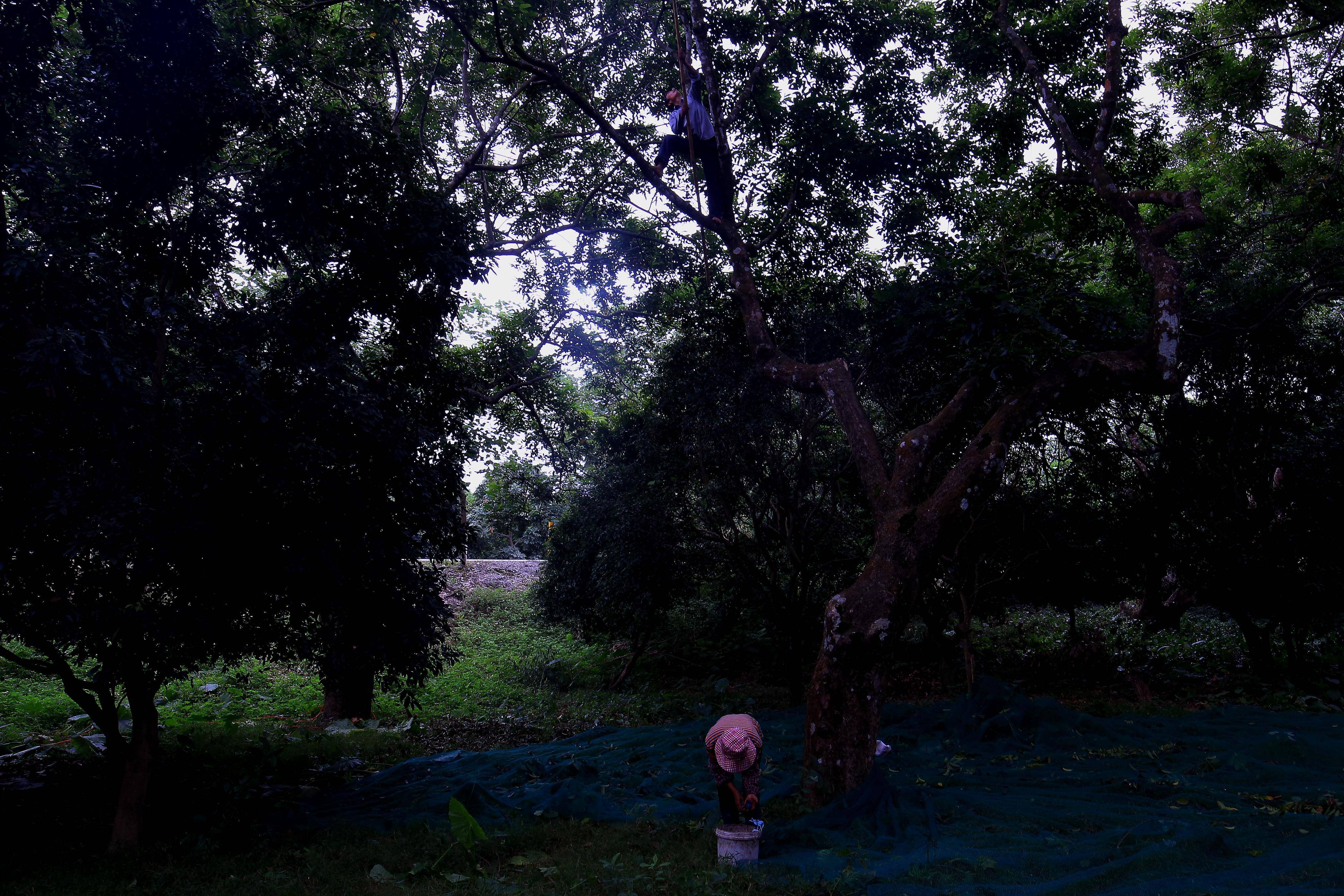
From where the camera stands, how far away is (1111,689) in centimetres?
984

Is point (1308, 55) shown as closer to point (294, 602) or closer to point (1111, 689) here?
point (1111, 689)

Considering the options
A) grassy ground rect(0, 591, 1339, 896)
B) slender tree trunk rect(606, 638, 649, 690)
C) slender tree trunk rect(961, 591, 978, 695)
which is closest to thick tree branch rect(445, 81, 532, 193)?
grassy ground rect(0, 591, 1339, 896)

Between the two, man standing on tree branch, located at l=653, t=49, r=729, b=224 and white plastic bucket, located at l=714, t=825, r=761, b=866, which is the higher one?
man standing on tree branch, located at l=653, t=49, r=729, b=224

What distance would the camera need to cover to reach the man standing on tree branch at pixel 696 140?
296 inches

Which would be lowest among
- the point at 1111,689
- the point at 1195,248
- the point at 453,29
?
the point at 1111,689

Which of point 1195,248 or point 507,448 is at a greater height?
point 1195,248

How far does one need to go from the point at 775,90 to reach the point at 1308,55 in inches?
264

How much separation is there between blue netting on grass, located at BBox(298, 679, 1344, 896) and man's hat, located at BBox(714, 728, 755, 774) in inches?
20.3

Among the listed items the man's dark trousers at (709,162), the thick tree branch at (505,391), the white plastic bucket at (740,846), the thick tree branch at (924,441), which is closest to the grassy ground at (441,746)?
the white plastic bucket at (740,846)

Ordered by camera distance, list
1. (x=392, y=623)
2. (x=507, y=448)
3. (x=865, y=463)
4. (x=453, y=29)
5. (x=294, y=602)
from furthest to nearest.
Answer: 1. (x=507, y=448)
2. (x=453, y=29)
3. (x=865, y=463)
4. (x=392, y=623)
5. (x=294, y=602)

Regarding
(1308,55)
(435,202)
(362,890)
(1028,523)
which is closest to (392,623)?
(362,890)

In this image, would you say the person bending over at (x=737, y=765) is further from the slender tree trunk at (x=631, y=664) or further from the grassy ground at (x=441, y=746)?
the slender tree trunk at (x=631, y=664)

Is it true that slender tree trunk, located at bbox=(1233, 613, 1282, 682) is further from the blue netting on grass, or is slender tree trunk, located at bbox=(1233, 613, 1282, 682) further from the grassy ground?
the blue netting on grass

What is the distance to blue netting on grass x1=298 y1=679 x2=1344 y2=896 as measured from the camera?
3832 millimetres
